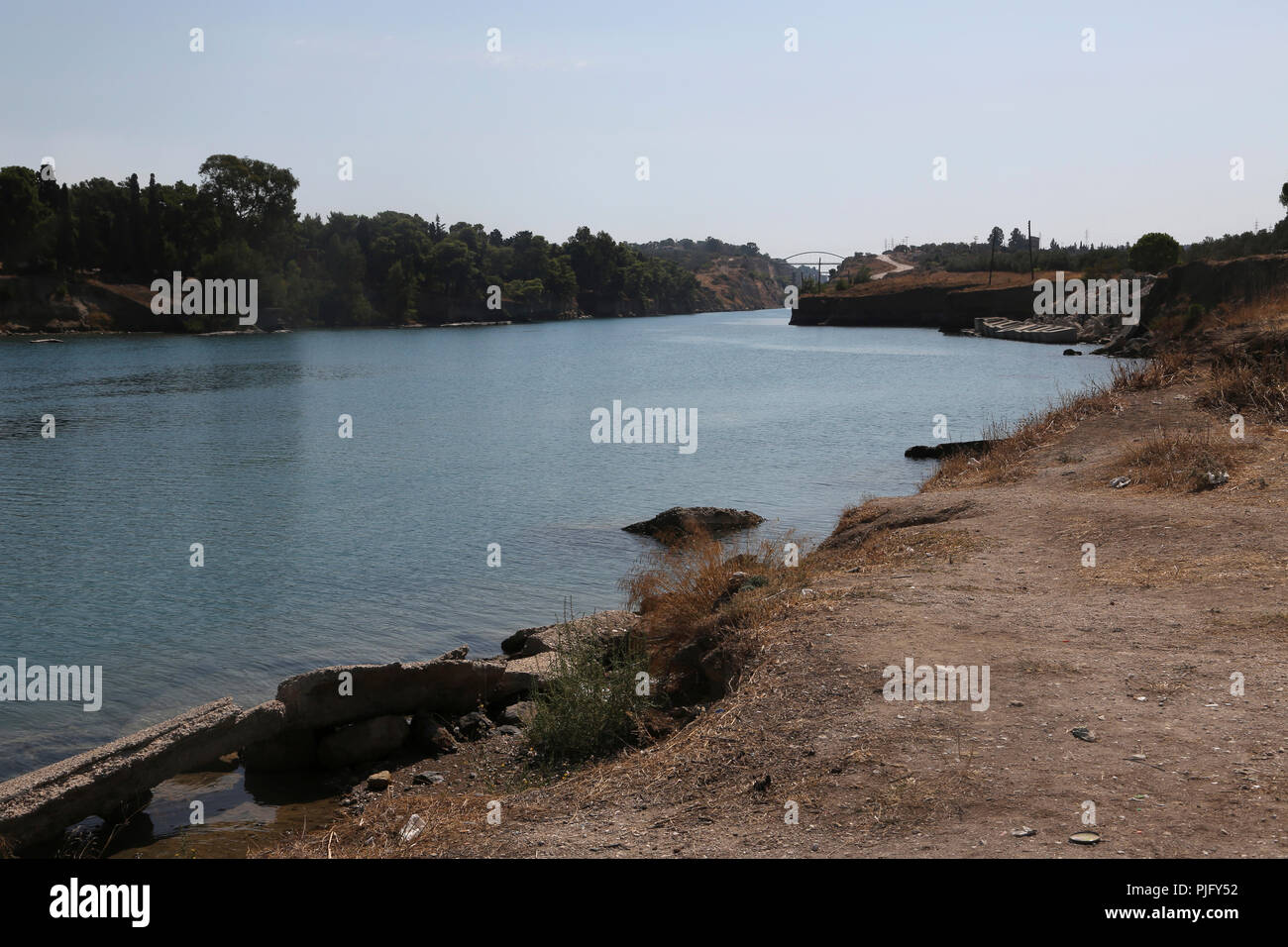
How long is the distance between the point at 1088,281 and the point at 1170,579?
107 m

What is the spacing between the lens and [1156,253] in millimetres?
102812

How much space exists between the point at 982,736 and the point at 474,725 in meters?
6.53

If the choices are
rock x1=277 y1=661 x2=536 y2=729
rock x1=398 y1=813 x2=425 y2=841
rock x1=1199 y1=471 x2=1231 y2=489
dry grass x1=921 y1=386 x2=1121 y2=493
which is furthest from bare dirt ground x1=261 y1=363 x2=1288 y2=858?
dry grass x1=921 y1=386 x2=1121 y2=493

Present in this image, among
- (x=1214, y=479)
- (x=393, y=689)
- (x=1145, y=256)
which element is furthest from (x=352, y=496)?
(x=1145, y=256)

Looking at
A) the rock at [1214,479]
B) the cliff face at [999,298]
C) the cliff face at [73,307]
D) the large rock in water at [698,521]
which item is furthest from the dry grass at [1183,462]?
the cliff face at [73,307]

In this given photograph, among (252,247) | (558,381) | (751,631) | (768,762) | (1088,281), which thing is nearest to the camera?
(768,762)

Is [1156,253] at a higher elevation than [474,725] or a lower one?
higher

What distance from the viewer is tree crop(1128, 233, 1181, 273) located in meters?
102

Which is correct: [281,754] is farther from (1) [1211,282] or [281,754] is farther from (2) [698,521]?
(1) [1211,282]

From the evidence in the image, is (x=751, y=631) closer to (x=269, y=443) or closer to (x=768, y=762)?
(x=768, y=762)

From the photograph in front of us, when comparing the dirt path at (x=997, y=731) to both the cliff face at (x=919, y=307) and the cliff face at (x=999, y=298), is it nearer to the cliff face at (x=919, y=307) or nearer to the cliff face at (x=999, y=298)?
the cliff face at (x=999, y=298)

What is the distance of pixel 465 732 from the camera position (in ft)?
37.9

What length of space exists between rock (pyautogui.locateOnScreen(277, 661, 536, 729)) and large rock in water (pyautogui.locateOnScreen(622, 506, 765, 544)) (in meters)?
8.92

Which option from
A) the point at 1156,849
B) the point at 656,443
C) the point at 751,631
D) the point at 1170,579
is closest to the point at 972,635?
the point at 751,631
